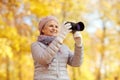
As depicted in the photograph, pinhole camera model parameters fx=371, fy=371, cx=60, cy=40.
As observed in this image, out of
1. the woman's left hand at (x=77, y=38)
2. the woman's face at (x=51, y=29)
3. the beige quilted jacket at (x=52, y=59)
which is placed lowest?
the beige quilted jacket at (x=52, y=59)

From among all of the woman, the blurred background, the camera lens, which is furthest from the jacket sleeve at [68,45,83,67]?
the blurred background

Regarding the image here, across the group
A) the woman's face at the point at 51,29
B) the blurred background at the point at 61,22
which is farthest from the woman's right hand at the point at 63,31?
the blurred background at the point at 61,22

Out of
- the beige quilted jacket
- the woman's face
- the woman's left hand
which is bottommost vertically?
the beige quilted jacket

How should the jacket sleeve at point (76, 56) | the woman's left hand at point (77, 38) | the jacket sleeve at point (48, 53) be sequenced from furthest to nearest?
the jacket sleeve at point (76, 56) < the woman's left hand at point (77, 38) < the jacket sleeve at point (48, 53)

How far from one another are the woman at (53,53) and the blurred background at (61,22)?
179 inches

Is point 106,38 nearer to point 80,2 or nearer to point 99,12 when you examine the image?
point 99,12

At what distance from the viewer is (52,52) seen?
347 cm

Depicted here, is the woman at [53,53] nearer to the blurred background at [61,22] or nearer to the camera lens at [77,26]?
the camera lens at [77,26]

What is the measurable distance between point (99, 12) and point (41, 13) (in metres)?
11.9

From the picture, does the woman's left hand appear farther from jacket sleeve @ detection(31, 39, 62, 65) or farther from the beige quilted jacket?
jacket sleeve @ detection(31, 39, 62, 65)

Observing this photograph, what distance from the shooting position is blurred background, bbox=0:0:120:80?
377 inches

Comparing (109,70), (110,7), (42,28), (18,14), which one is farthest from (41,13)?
(109,70)

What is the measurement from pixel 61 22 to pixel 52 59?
1006cm

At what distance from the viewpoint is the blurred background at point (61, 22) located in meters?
9.58
